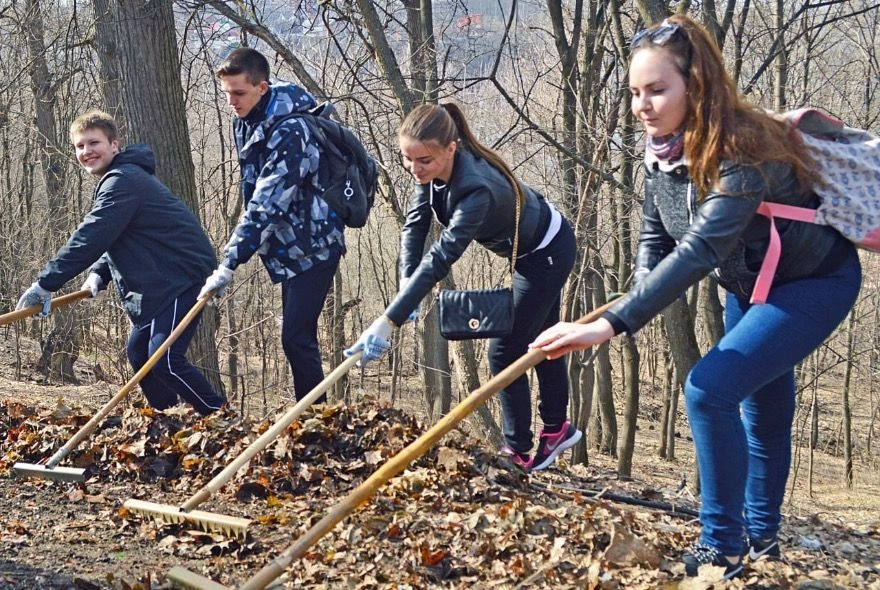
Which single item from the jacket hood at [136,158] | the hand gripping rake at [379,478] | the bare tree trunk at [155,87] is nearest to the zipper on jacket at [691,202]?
the hand gripping rake at [379,478]

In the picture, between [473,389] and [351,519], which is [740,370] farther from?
[473,389]

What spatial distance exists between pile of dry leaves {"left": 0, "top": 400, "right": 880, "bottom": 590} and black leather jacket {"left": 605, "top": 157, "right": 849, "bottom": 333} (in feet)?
3.26

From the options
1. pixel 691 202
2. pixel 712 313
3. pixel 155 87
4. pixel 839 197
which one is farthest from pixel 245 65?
pixel 712 313

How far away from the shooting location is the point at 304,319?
517cm

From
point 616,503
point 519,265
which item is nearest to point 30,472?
point 519,265

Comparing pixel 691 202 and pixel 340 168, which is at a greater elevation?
pixel 340 168

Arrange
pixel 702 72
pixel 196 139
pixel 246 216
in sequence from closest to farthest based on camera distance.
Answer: pixel 702 72
pixel 246 216
pixel 196 139

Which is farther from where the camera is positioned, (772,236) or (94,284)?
(94,284)

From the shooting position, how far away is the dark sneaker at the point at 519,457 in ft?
16.1

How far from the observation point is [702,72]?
2.89m

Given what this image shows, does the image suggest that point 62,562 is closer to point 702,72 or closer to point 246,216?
point 246,216

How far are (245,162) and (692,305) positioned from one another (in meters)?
9.68

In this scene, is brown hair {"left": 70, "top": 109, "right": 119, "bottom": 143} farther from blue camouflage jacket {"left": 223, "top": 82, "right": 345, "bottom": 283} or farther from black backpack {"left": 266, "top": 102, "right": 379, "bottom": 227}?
black backpack {"left": 266, "top": 102, "right": 379, "bottom": 227}

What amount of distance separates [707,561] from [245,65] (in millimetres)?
3634
